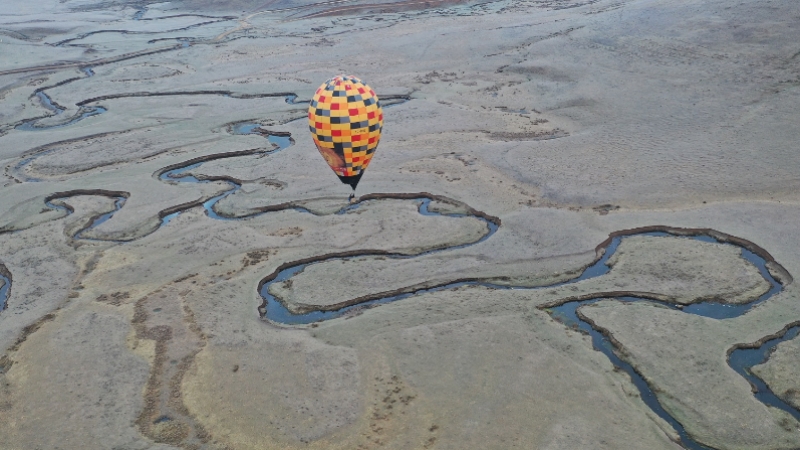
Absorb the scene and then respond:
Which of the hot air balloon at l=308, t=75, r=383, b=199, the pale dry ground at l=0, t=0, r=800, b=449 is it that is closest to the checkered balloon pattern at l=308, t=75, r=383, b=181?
the hot air balloon at l=308, t=75, r=383, b=199

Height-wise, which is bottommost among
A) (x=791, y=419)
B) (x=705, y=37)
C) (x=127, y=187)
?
(x=791, y=419)

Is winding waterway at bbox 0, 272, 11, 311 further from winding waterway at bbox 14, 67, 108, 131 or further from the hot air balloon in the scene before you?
winding waterway at bbox 14, 67, 108, 131

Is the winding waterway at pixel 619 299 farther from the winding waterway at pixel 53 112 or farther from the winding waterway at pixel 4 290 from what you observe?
the winding waterway at pixel 53 112

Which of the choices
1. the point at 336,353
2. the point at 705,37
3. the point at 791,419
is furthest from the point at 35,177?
the point at 705,37

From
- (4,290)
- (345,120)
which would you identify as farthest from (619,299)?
(4,290)

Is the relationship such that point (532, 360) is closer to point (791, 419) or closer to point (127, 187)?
point (791, 419)

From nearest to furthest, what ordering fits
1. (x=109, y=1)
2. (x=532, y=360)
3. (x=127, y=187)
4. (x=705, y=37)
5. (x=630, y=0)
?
(x=532, y=360)
(x=127, y=187)
(x=705, y=37)
(x=630, y=0)
(x=109, y=1)

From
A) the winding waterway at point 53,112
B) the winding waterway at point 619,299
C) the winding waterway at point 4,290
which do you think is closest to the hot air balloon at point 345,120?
the winding waterway at point 619,299

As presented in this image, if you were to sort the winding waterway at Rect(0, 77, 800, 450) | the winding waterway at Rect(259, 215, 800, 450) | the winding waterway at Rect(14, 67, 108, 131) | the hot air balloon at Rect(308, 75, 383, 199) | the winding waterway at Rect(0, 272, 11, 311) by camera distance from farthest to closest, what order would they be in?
the winding waterway at Rect(14, 67, 108, 131) → the hot air balloon at Rect(308, 75, 383, 199) → the winding waterway at Rect(0, 272, 11, 311) → the winding waterway at Rect(0, 77, 800, 450) → the winding waterway at Rect(259, 215, 800, 450)
